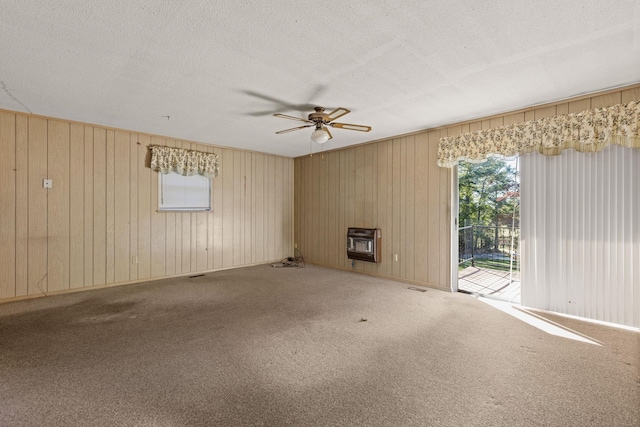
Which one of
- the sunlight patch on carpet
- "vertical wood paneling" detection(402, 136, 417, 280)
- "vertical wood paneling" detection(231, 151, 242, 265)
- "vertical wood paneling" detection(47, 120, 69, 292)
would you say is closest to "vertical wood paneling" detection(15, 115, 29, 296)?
"vertical wood paneling" detection(47, 120, 69, 292)

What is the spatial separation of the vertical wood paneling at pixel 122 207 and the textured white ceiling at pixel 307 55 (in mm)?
839

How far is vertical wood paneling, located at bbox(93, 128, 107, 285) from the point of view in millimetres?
Result: 4273

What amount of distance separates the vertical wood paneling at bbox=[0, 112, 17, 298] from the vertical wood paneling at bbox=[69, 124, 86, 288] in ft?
1.80

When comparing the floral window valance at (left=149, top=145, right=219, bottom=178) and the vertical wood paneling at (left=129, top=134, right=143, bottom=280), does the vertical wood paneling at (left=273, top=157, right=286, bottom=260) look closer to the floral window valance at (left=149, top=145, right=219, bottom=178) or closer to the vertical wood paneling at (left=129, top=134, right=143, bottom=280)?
the floral window valance at (left=149, top=145, right=219, bottom=178)

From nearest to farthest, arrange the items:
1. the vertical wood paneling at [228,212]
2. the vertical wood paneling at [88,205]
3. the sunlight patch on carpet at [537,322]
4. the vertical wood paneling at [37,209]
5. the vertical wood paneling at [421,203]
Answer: the sunlight patch on carpet at [537,322] → the vertical wood paneling at [228,212] → the vertical wood paneling at [37,209] → the vertical wood paneling at [88,205] → the vertical wood paneling at [421,203]

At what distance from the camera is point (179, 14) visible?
1845mm

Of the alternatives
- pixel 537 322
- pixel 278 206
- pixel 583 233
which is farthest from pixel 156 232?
pixel 583 233

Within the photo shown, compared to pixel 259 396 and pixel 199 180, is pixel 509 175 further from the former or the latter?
pixel 199 180

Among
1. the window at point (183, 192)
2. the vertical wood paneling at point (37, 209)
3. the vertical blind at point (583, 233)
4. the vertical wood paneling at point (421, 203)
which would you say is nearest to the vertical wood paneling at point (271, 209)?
the window at point (183, 192)

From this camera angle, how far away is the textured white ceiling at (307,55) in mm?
1817

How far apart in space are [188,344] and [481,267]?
4.95m

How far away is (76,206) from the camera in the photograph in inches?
162

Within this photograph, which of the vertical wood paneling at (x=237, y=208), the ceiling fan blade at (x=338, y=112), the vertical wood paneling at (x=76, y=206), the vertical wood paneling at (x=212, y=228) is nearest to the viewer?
the ceiling fan blade at (x=338, y=112)

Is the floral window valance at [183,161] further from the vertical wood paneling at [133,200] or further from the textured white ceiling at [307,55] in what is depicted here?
the textured white ceiling at [307,55]
